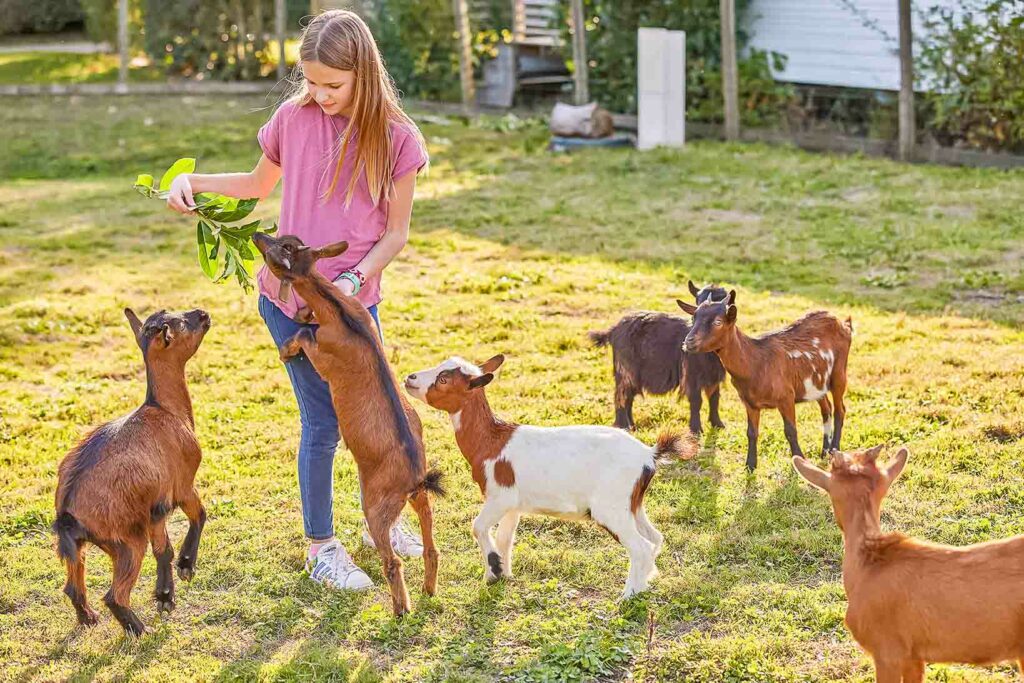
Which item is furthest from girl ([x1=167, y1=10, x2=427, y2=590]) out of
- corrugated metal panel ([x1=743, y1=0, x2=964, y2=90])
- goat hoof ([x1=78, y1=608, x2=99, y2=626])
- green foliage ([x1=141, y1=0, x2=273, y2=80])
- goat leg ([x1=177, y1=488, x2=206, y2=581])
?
green foliage ([x1=141, y1=0, x2=273, y2=80])

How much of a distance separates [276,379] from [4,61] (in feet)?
63.9

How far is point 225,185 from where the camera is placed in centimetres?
506

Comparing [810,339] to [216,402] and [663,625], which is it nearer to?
[663,625]

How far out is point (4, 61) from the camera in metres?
24.3

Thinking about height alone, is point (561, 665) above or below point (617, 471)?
below

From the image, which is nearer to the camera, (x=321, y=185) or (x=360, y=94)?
(x=360, y=94)

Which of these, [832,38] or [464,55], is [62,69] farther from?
[832,38]

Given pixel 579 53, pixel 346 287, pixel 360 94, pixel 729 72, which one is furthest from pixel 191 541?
pixel 579 53

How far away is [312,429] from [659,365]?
2307mm

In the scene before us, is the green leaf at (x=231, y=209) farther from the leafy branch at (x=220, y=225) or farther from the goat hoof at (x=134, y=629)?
the goat hoof at (x=134, y=629)

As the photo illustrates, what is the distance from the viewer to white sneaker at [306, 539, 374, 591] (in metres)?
5.11

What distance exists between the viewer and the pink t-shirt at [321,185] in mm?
4723

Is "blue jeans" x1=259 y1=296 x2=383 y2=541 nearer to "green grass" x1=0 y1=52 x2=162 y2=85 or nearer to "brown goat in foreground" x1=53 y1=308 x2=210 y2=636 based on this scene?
"brown goat in foreground" x1=53 y1=308 x2=210 y2=636

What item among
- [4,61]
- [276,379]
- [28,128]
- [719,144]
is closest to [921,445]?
[276,379]
